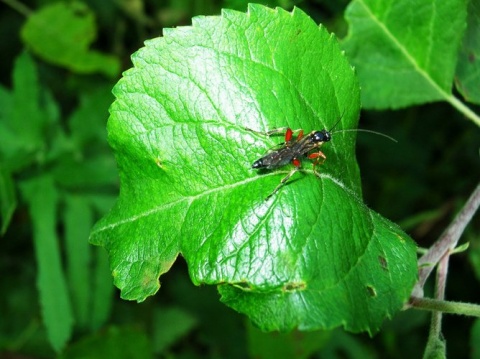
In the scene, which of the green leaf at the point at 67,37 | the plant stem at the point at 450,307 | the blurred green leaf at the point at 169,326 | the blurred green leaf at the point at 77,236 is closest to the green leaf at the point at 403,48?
the plant stem at the point at 450,307

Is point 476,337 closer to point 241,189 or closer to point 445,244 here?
point 445,244

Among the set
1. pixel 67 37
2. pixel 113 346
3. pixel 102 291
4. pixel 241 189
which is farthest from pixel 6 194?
pixel 241 189

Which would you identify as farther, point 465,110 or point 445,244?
point 465,110

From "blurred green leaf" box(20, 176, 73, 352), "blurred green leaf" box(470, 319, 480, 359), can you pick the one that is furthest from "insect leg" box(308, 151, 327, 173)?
"blurred green leaf" box(20, 176, 73, 352)

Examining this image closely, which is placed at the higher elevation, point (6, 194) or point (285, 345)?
point (6, 194)

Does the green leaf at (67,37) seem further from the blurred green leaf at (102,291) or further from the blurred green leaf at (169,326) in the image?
the blurred green leaf at (169,326)

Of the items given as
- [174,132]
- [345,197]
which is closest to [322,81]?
[345,197]

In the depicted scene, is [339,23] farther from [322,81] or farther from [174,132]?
[174,132]
